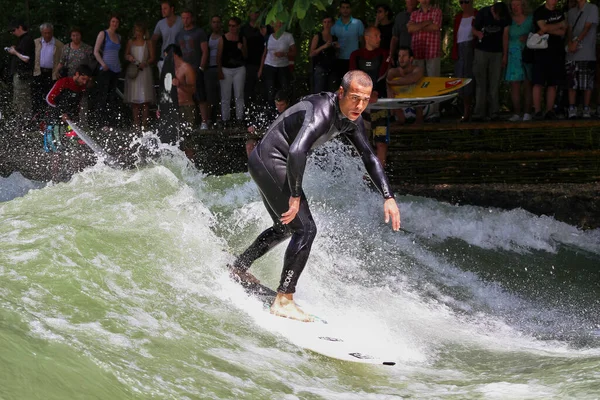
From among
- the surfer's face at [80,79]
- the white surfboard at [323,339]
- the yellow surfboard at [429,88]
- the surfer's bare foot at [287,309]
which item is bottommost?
the white surfboard at [323,339]

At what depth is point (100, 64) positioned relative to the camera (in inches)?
596

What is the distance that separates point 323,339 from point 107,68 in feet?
32.0

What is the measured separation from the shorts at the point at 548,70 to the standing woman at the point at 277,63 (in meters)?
3.60

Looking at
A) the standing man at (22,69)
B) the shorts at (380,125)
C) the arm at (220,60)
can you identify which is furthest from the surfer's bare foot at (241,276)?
the standing man at (22,69)

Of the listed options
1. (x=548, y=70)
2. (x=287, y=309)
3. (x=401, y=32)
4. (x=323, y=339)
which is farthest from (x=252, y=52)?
(x=323, y=339)

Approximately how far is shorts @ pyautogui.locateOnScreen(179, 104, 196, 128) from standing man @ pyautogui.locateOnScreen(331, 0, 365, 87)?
7.88ft

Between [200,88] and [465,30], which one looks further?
[200,88]

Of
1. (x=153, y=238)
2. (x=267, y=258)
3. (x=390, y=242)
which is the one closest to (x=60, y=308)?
(x=153, y=238)

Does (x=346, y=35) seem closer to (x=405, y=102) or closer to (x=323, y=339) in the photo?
(x=405, y=102)

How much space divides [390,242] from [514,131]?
3.69 m

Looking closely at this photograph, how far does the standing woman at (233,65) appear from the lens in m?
14.5

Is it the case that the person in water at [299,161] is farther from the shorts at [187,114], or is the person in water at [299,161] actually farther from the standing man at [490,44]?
the shorts at [187,114]

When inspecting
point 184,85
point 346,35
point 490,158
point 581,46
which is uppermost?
point 346,35

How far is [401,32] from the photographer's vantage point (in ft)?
43.3
